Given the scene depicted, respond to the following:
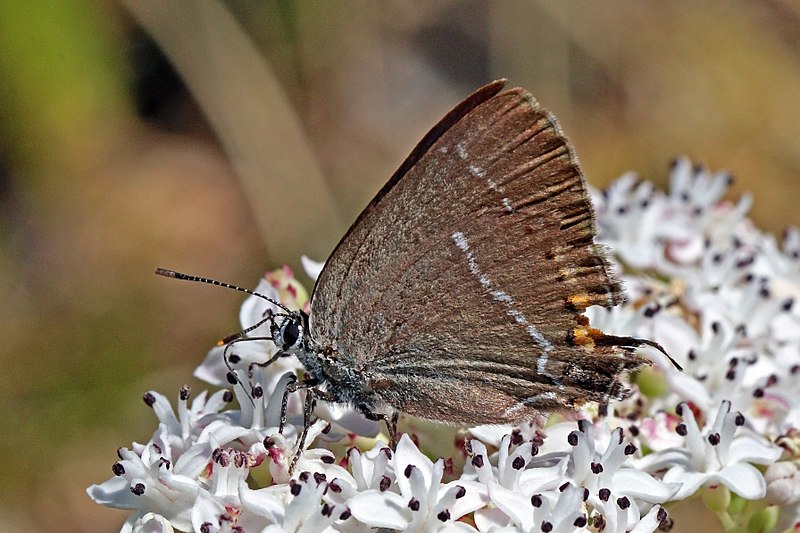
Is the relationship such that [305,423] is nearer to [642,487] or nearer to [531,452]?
[531,452]

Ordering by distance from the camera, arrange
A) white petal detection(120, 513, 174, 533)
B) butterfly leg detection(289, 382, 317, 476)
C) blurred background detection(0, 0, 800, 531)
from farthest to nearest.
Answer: blurred background detection(0, 0, 800, 531) < butterfly leg detection(289, 382, 317, 476) < white petal detection(120, 513, 174, 533)

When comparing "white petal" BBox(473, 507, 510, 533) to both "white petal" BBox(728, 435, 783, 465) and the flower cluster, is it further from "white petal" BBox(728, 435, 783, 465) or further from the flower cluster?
"white petal" BBox(728, 435, 783, 465)

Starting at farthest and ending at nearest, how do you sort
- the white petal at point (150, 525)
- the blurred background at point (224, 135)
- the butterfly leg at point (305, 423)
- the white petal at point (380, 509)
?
the blurred background at point (224, 135) → the butterfly leg at point (305, 423) → the white petal at point (150, 525) → the white petal at point (380, 509)

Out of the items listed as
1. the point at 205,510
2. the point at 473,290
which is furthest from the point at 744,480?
the point at 205,510

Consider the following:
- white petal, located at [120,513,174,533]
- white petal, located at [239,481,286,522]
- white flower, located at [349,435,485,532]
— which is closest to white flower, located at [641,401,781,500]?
white flower, located at [349,435,485,532]

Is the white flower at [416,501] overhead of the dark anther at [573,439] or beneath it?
beneath

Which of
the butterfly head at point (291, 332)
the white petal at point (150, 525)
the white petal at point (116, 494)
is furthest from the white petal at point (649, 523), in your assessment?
the white petal at point (116, 494)

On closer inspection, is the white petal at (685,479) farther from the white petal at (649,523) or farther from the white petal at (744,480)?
the white petal at (649,523)
